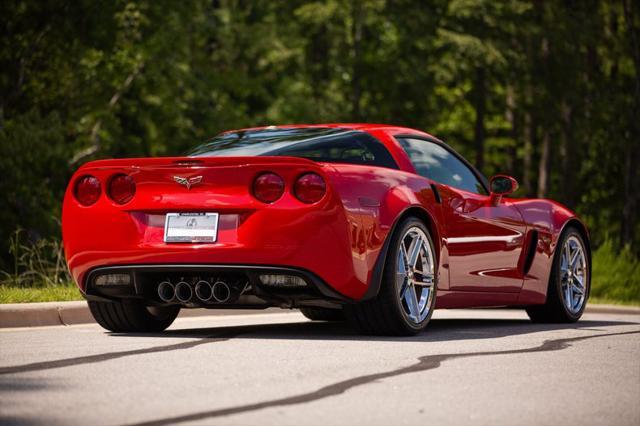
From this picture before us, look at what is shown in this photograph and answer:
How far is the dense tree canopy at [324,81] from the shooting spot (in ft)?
77.7

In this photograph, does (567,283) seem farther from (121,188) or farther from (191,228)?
(121,188)

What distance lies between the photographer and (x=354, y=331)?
8.82 meters

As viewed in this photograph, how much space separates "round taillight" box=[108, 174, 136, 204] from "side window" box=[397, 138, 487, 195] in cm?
200

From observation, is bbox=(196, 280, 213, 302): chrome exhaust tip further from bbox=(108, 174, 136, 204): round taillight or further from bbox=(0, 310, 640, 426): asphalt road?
bbox=(108, 174, 136, 204): round taillight

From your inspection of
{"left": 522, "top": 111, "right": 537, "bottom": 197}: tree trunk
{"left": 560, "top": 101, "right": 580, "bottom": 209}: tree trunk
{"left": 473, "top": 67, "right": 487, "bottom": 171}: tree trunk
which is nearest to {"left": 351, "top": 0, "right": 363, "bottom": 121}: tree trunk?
{"left": 473, "top": 67, "right": 487, "bottom": 171}: tree trunk

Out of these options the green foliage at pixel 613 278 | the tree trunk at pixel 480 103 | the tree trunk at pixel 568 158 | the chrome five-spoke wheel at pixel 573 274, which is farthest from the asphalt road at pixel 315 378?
the tree trunk at pixel 480 103

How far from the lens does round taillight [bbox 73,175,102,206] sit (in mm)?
8219

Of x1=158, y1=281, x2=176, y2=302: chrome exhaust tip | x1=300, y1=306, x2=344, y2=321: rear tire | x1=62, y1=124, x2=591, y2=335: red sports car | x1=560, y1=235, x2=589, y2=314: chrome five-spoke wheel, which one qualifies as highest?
x1=62, y1=124, x2=591, y2=335: red sports car

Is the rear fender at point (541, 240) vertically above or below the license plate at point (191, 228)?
below

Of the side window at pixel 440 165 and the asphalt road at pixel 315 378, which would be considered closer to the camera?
the asphalt road at pixel 315 378

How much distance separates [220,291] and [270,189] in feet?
2.39

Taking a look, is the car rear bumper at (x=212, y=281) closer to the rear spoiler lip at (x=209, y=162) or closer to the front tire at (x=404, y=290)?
the front tire at (x=404, y=290)

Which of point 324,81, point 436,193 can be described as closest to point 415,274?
point 436,193

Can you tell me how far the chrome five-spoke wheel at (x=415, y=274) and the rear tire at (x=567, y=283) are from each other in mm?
2153
